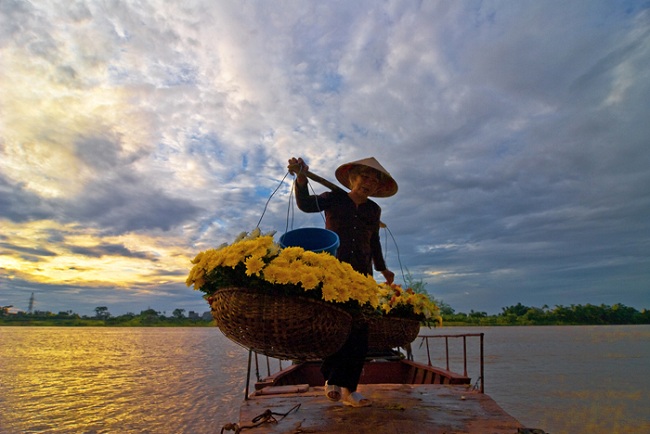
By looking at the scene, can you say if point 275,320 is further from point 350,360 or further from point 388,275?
point 388,275

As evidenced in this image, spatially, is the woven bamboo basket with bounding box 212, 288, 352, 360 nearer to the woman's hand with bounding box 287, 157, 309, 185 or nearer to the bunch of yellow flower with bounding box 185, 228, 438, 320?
the bunch of yellow flower with bounding box 185, 228, 438, 320

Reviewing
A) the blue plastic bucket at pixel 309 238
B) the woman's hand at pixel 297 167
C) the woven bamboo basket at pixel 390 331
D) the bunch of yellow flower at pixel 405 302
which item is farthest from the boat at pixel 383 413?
the woman's hand at pixel 297 167

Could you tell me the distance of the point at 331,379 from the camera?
3025 millimetres

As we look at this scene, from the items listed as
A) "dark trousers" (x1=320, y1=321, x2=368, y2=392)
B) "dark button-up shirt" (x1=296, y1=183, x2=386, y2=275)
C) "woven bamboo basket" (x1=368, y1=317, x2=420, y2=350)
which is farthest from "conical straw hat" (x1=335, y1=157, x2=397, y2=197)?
"dark trousers" (x1=320, y1=321, x2=368, y2=392)

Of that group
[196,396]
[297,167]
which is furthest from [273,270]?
[196,396]

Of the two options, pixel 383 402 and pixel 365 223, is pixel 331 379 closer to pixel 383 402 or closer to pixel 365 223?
pixel 383 402

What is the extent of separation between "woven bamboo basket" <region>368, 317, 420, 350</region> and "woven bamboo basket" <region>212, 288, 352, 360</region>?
2.38ft

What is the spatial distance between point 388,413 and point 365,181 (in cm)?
209

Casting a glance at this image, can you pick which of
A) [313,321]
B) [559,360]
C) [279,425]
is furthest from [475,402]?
[559,360]

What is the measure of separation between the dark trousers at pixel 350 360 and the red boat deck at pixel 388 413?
198mm

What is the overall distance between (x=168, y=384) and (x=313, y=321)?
17818 mm

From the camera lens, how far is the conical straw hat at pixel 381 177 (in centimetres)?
396

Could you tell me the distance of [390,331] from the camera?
3146 mm

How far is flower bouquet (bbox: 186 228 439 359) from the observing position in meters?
2.13
